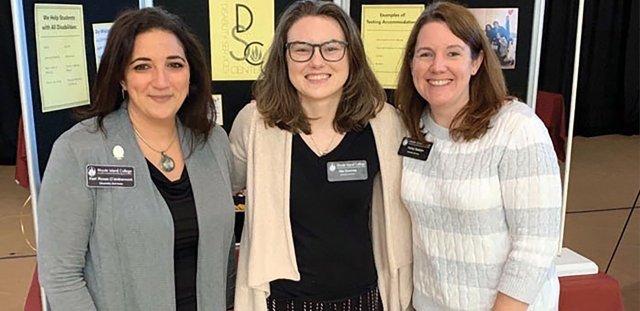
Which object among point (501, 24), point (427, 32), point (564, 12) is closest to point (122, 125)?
point (427, 32)

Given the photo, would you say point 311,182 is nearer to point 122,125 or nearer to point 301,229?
point 301,229

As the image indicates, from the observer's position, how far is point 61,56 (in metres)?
1.80

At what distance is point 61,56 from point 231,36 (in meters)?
0.64

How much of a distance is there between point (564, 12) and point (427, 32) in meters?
7.03

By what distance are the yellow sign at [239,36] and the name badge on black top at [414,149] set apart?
2.62 feet

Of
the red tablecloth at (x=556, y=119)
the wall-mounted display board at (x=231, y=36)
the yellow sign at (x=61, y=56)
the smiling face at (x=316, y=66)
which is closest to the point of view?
the smiling face at (x=316, y=66)

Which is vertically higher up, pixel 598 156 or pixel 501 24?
pixel 501 24

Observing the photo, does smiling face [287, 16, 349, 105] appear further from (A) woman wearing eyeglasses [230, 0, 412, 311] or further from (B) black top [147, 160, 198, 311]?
(B) black top [147, 160, 198, 311]

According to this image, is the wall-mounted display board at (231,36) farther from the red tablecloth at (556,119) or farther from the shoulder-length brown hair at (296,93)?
the red tablecloth at (556,119)

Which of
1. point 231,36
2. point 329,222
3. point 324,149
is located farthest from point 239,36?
point 329,222

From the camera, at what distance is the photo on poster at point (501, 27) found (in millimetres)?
2242

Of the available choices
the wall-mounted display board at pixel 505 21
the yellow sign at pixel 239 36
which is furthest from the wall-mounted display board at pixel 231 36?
the wall-mounted display board at pixel 505 21

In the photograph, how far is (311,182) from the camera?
1645mm

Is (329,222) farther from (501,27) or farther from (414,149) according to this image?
(501,27)
